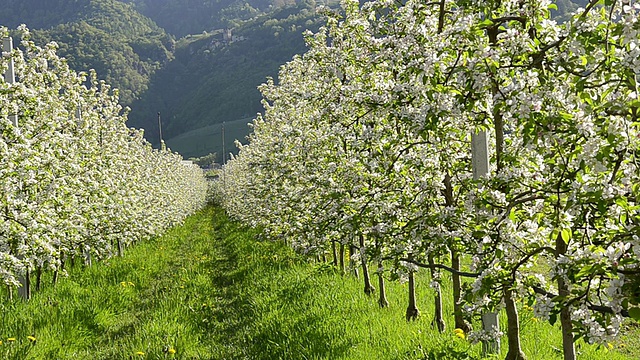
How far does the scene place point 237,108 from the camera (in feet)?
454

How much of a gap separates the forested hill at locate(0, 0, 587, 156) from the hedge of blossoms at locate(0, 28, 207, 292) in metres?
104

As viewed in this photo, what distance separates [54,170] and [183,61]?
625ft

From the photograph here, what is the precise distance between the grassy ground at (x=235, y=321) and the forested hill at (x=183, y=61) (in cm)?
10784

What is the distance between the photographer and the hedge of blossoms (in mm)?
7598

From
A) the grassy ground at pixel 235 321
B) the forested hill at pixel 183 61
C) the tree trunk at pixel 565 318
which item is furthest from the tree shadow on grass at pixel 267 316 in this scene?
the forested hill at pixel 183 61

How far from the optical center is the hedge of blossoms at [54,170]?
24.9 feet

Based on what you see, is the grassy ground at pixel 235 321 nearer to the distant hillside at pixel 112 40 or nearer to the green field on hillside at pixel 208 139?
the green field on hillside at pixel 208 139

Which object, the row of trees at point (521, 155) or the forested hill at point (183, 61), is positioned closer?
the row of trees at point (521, 155)

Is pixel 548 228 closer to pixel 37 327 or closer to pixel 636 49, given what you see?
pixel 636 49

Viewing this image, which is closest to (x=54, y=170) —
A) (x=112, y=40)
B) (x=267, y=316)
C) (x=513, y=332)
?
(x=267, y=316)

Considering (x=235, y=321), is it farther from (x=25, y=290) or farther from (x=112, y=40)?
(x=112, y=40)

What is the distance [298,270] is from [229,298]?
5.82 feet

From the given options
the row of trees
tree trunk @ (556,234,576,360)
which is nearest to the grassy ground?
tree trunk @ (556,234,576,360)

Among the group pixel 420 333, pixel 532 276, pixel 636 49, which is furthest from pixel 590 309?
pixel 420 333
